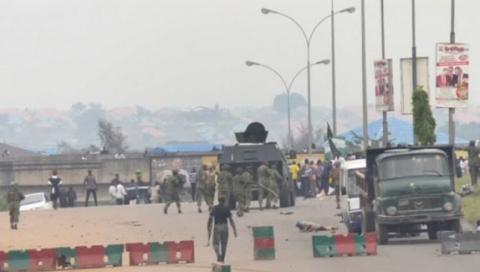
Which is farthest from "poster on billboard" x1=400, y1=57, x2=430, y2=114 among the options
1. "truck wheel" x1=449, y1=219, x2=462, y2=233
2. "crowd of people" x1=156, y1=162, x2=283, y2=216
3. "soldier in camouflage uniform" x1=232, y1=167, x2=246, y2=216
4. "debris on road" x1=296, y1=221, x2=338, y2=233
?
"truck wheel" x1=449, y1=219, x2=462, y2=233

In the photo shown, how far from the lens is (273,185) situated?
4412 cm

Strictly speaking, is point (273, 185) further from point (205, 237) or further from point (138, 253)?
point (138, 253)

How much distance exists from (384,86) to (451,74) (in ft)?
33.2

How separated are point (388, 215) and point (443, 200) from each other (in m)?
1.30

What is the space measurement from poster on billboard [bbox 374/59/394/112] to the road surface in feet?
14.0

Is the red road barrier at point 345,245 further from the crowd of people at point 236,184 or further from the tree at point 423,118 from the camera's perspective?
the tree at point 423,118

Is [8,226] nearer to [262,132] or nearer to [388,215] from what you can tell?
[262,132]

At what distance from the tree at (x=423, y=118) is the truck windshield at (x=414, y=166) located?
49.5ft

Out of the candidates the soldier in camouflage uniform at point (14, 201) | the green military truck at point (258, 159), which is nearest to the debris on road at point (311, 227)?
the soldier in camouflage uniform at point (14, 201)

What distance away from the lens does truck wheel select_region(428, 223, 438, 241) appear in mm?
29055

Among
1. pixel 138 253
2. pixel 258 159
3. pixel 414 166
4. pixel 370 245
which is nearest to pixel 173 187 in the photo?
pixel 258 159

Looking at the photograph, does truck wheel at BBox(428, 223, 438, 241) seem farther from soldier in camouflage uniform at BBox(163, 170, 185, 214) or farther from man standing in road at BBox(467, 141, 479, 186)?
soldier in camouflage uniform at BBox(163, 170, 185, 214)

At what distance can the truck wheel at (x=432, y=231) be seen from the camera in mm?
29055

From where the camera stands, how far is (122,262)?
89.6ft
